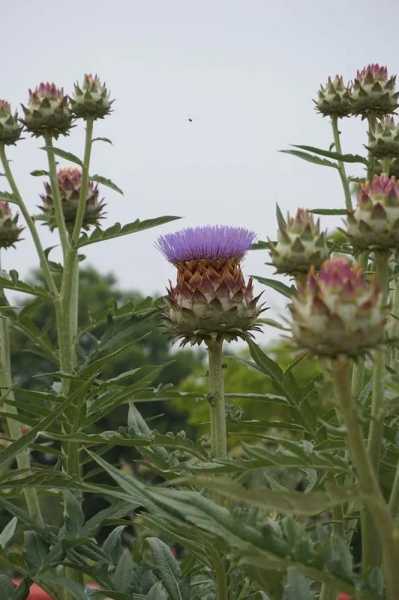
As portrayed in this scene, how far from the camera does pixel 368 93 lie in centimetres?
262

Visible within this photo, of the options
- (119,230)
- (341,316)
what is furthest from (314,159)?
(341,316)

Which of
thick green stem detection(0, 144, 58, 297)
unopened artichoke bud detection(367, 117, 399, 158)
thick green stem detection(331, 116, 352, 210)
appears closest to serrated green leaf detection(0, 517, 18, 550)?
thick green stem detection(0, 144, 58, 297)

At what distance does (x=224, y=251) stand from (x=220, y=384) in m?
0.29

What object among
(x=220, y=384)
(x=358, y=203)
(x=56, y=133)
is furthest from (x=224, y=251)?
(x=56, y=133)

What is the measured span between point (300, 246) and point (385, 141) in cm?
73

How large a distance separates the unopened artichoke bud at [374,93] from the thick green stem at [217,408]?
956 millimetres

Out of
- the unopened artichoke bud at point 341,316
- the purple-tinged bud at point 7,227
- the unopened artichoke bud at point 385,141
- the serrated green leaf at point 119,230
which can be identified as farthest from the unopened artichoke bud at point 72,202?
the unopened artichoke bud at point 341,316

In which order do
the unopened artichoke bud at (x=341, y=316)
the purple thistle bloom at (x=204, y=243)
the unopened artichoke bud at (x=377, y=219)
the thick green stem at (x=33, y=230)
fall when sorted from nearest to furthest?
the unopened artichoke bud at (x=341, y=316) < the unopened artichoke bud at (x=377, y=219) < the purple thistle bloom at (x=204, y=243) < the thick green stem at (x=33, y=230)

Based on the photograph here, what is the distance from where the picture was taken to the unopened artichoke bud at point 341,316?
4.08ft

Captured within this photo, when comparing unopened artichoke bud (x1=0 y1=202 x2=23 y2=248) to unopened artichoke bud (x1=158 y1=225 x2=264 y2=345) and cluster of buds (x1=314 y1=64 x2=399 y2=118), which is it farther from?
cluster of buds (x1=314 y1=64 x2=399 y2=118)

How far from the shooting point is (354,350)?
4.12ft

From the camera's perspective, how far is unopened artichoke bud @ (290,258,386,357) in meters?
1.24

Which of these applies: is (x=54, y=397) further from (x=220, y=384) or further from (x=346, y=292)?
(x=346, y=292)

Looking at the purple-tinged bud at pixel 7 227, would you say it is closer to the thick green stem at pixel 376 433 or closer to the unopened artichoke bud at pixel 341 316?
the thick green stem at pixel 376 433
